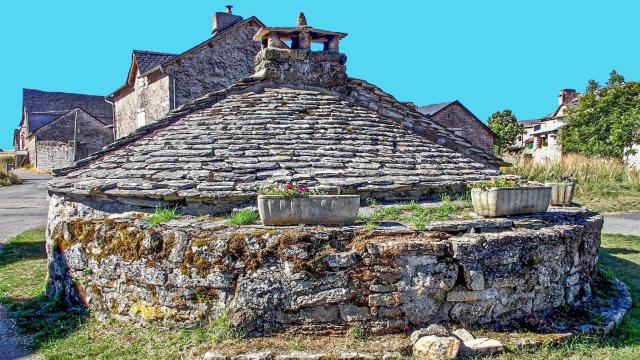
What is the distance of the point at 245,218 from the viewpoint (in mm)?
5113

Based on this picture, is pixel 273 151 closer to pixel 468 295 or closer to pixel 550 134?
pixel 468 295

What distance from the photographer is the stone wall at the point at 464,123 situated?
30070 millimetres

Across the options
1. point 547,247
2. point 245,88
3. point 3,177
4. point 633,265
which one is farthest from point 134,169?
point 3,177

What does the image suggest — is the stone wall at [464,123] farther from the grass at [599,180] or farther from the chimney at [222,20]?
the chimney at [222,20]

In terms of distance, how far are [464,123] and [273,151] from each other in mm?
26340

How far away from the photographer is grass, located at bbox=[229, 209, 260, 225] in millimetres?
5059

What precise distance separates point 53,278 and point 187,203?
2085mm

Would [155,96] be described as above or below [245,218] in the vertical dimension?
above

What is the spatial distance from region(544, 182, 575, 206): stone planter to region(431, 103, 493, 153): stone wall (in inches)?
888

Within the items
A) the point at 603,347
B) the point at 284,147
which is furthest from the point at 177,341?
the point at 603,347

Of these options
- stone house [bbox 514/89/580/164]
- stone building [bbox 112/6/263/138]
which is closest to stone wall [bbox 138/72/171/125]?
stone building [bbox 112/6/263/138]

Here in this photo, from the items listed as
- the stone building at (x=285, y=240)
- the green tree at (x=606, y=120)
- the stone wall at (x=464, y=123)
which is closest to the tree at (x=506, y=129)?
the stone wall at (x=464, y=123)

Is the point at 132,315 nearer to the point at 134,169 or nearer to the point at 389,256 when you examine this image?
the point at 134,169

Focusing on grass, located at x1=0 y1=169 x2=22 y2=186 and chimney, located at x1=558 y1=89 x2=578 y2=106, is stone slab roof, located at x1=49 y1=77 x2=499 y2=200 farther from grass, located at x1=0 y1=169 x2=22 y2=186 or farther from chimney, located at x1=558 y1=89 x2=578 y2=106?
chimney, located at x1=558 y1=89 x2=578 y2=106
